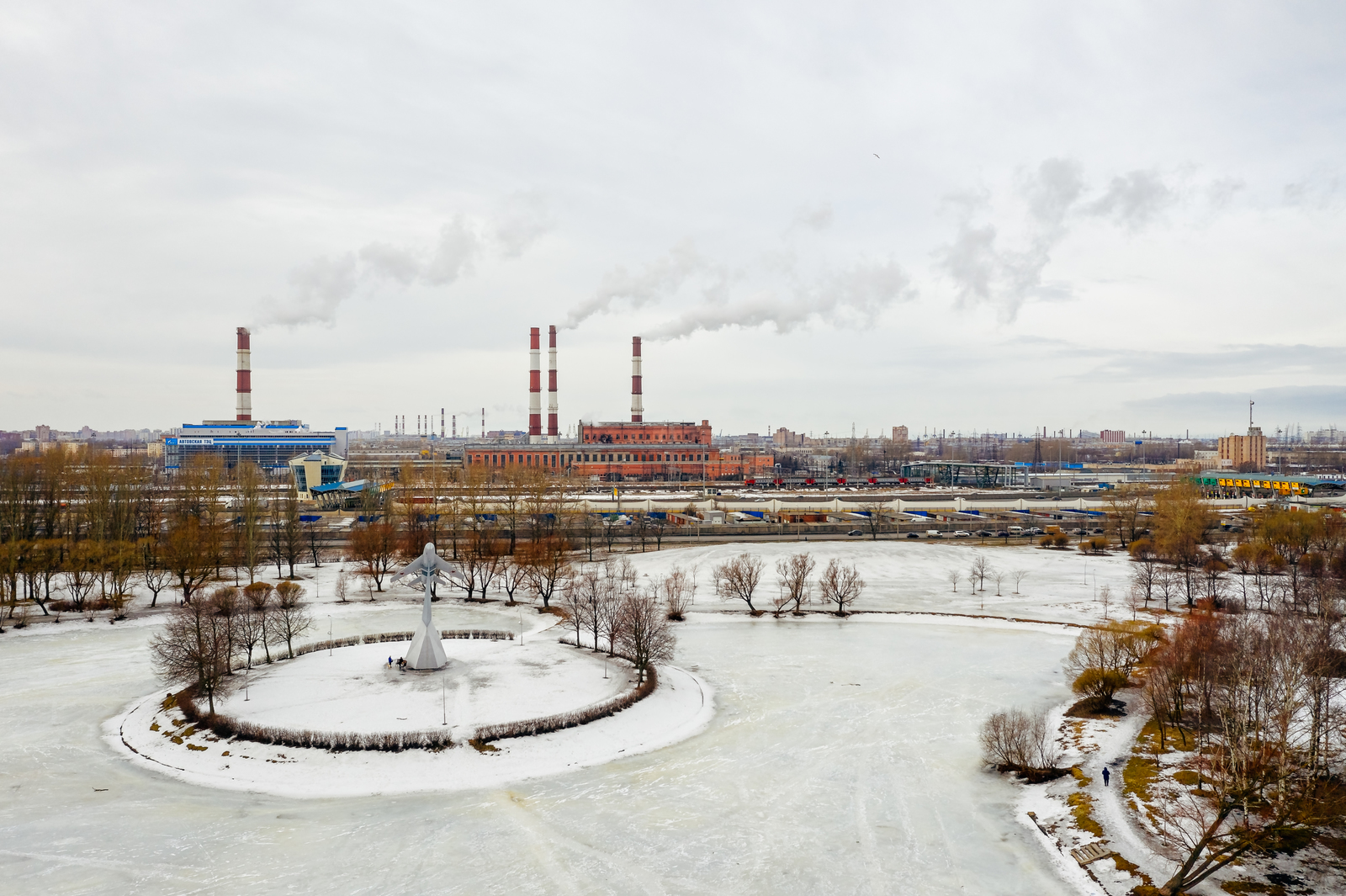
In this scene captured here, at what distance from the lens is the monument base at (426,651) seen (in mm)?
22656

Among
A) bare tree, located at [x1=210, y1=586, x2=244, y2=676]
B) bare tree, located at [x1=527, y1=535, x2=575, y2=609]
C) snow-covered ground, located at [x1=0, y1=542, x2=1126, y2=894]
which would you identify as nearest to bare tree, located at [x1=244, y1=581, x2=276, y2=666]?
bare tree, located at [x1=210, y1=586, x2=244, y2=676]

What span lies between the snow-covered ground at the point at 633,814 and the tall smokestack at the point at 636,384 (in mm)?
72927

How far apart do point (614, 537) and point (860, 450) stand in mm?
89935

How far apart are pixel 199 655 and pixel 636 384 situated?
78.6 meters

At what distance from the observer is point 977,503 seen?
66.4 m

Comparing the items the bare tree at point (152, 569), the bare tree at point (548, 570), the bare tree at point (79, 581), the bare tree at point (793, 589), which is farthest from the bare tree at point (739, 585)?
the bare tree at point (79, 581)

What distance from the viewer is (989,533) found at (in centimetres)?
5469

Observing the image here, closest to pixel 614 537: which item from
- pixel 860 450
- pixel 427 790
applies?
pixel 427 790

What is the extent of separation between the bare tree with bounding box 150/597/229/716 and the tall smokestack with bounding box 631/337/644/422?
73561mm

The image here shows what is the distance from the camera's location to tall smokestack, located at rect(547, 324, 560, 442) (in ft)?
298

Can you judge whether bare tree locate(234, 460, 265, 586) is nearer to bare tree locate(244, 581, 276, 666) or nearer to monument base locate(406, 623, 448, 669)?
bare tree locate(244, 581, 276, 666)

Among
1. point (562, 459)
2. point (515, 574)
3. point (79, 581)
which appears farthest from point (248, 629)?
point (562, 459)

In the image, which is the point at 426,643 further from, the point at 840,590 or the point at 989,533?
the point at 989,533

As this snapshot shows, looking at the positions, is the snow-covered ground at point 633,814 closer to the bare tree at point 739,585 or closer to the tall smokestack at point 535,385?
the bare tree at point 739,585
